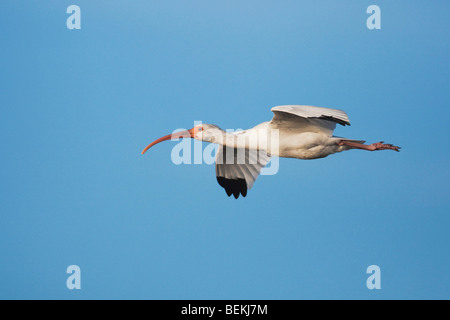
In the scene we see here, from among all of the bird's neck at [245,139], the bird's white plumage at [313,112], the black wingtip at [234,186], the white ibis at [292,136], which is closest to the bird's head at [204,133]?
the white ibis at [292,136]

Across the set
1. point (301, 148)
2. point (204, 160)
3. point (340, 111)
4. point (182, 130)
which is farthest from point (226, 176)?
point (340, 111)

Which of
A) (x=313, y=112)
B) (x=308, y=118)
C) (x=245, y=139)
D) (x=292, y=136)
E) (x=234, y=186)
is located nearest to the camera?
(x=313, y=112)

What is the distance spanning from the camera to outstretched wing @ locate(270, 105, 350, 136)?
1936 centimetres

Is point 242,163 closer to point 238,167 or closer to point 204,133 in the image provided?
point 238,167

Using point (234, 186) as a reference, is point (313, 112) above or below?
above

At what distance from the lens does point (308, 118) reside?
2106 cm

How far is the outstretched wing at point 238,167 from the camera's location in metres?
25.0

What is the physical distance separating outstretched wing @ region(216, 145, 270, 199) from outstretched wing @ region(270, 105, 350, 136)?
11.5 feet

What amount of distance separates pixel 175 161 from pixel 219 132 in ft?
5.95

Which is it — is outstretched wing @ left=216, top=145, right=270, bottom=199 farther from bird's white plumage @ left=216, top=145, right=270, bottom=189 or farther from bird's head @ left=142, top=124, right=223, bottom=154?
bird's head @ left=142, top=124, right=223, bottom=154

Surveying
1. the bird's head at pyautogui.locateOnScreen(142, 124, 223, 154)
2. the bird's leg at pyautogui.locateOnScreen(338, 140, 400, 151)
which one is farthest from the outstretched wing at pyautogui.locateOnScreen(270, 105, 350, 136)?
the bird's head at pyautogui.locateOnScreen(142, 124, 223, 154)

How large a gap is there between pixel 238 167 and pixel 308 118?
477 cm

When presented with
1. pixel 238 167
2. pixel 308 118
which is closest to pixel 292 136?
pixel 308 118
